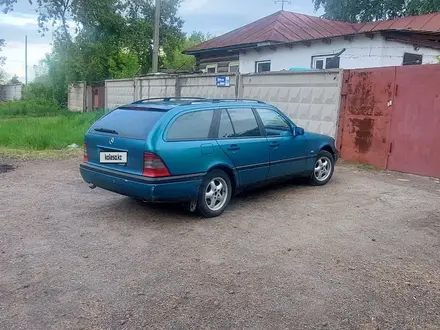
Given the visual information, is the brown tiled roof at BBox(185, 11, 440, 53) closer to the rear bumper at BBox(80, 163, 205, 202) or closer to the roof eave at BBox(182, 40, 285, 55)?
the roof eave at BBox(182, 40, 285, 55)

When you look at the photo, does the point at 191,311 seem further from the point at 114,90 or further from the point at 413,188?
the point at 114,90

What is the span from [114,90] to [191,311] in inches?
681

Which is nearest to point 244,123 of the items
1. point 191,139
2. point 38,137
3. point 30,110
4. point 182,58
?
point 191,139

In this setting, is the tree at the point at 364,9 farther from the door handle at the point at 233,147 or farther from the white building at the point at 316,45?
the door handle at the point at 233,147

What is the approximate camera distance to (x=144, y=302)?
136 inches

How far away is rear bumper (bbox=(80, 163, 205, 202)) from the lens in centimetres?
510

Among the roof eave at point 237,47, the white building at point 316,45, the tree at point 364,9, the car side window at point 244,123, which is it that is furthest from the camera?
the tree at point 364,9

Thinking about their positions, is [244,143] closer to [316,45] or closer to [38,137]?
[38,137]

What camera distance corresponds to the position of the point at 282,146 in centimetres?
673

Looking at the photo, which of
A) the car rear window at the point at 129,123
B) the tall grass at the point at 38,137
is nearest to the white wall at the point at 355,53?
the tall grass at the point at 38,137

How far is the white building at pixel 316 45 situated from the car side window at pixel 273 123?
24.1 ft

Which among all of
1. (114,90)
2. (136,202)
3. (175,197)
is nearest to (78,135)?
(114,90)

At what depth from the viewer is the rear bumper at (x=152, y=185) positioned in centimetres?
510

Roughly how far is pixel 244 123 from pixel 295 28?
552 inches
